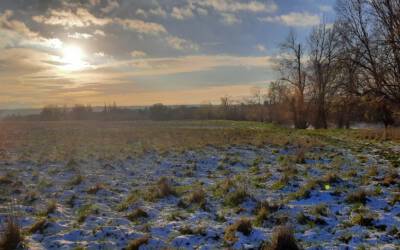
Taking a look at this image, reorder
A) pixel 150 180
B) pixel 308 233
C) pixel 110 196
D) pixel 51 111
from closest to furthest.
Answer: pixel 308 233
pixel 110 196
pixel 150 180
pixel 51 111

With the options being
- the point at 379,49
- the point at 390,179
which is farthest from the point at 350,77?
the point at 390,179

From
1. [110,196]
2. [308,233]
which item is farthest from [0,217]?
[308,233]

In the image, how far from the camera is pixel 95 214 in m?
7.52

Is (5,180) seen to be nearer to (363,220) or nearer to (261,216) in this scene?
(261,216)

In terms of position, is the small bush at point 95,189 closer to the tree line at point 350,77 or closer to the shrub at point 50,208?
the shrub at point 50,208

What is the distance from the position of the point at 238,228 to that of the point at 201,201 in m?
1.95

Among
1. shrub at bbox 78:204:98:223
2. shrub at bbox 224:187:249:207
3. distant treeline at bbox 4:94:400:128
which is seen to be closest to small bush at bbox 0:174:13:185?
shrub at bbox 78:204:98:223

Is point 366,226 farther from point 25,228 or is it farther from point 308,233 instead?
point 25,228

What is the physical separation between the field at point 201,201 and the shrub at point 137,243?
0.02 metres

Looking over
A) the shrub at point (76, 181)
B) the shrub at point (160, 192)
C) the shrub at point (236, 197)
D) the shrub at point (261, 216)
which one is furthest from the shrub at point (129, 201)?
the shrub at point (261, 216)

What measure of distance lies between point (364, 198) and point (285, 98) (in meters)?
36.5

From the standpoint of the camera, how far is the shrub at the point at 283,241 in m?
5.63

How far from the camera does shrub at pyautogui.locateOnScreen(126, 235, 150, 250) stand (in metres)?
5.90

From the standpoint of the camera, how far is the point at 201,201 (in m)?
8.28
